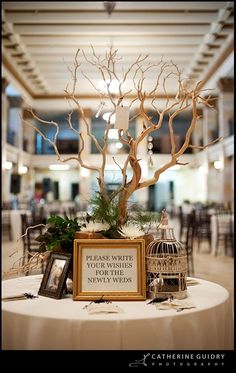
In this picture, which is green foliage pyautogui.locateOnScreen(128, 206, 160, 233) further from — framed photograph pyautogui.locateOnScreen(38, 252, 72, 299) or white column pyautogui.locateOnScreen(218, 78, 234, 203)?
white column pyautogui.locateOnScreen(218, 78, 234, 203)

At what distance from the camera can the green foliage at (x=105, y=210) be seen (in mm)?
2115

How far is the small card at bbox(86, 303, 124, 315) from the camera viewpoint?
1727 millimetres

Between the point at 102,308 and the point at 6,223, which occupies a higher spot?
the point at 102,308

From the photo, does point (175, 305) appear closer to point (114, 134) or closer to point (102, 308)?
point (102, 308)

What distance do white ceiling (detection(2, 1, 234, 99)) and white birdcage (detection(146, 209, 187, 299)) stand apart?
6.86 meters

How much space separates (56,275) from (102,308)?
0.34 m

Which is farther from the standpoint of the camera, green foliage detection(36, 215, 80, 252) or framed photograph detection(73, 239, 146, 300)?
green foliage detection(36, 215, 80, 252)

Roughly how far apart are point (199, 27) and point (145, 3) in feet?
7.13

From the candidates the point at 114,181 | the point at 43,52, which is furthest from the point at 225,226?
the point at 43,52

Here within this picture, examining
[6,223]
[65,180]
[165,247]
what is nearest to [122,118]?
[165,247]

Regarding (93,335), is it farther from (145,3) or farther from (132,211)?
(145,3)

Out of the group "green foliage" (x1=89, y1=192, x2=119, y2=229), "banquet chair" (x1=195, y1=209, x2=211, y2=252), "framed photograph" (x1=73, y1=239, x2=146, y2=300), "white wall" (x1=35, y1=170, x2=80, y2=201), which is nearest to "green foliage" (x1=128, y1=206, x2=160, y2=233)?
"green foliage" (x1=89, y1=192, x2=119, y2=229)

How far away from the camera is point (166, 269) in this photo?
1.95m

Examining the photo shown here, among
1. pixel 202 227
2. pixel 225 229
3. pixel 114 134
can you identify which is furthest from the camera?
pixel 202 227
